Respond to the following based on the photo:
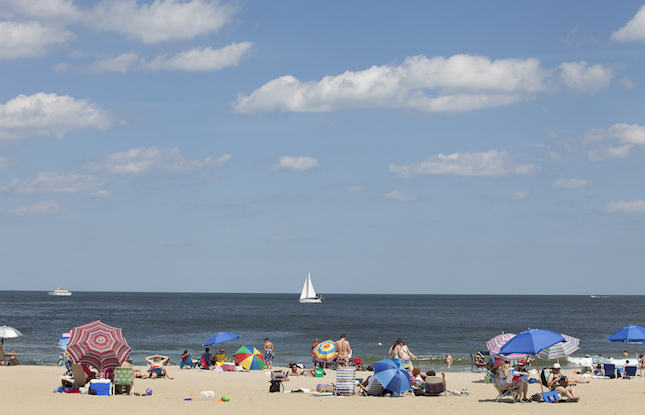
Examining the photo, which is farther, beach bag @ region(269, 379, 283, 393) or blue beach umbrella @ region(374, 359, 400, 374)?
beach bag @ region(269, 379, 283, 393)

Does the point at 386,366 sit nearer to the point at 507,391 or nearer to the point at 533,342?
the point at 507,391

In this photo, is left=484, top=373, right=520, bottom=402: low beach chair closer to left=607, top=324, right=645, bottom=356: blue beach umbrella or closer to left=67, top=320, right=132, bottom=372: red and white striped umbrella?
left=607, top=324, right=645, bottom=356: blue beach umbrella

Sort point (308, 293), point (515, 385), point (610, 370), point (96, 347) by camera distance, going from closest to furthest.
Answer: point (515, 385) → point (96, 347) → point (610, 370) → point (308, 293)

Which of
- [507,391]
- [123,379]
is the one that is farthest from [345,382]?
[123,379]

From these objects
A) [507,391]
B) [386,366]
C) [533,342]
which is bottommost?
[507,391]

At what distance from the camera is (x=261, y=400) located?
15.2m

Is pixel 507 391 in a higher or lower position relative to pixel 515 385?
lower

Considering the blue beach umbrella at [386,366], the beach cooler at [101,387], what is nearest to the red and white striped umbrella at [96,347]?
the beach cooler at [101,387]

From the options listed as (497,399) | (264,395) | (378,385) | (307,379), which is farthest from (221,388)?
(497,399)

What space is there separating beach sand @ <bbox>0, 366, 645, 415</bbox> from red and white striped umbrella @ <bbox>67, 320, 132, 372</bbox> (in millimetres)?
959

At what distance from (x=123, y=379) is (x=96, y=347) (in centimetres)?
105

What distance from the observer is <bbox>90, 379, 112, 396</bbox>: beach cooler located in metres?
15.3

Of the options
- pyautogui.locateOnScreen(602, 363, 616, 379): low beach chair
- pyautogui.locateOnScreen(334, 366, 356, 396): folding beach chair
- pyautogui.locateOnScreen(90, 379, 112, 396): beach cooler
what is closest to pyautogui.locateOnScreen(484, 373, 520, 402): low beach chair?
pyautogui.locateOnScreen(334, 366, 356, 396): folding beach chair

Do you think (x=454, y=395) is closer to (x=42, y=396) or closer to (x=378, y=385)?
(x=378, y=385)
